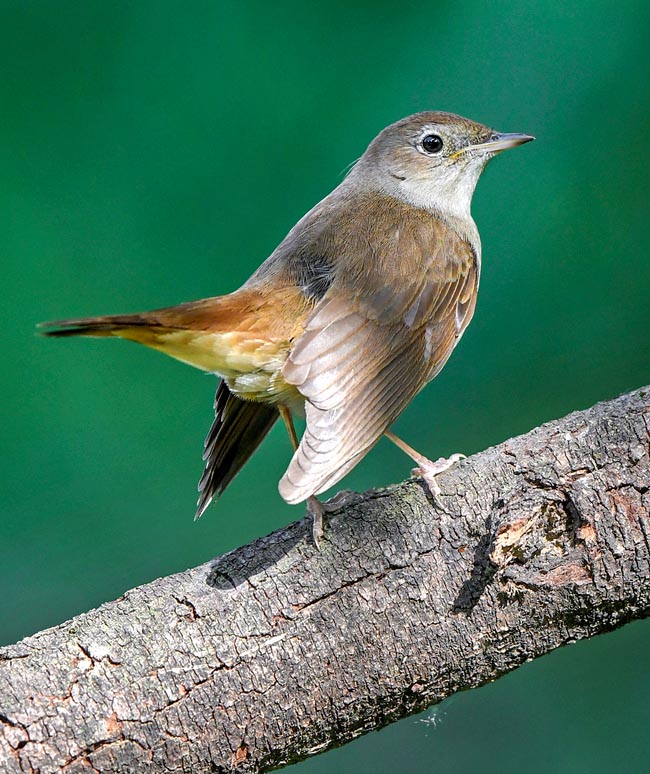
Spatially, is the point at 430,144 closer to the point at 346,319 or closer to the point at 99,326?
the point at 346,319

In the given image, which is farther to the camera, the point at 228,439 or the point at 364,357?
the point at 228,439

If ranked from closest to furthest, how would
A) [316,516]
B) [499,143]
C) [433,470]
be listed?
1. [316,516]
2. [433,470]
3. [499,143]

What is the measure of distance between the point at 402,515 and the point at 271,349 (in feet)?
2.16

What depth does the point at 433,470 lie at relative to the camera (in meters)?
2.40

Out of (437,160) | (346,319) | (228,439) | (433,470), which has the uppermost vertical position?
(437,160)

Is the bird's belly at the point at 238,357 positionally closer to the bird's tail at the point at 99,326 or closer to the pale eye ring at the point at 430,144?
the bird's tail at the point at 99,326

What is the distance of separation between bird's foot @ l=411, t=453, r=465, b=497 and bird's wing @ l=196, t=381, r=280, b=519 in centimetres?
67

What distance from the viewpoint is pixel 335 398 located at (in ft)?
8.14

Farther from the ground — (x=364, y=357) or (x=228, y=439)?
(x=364, y=357)

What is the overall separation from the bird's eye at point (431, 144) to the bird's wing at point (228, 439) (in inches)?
48.7

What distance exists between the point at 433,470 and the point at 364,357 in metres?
0.42

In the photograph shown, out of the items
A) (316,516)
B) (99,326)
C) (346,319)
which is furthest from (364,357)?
(99,326)

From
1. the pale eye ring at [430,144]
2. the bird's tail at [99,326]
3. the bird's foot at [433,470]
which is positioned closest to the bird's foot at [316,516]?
the bird's foot at [433,470]

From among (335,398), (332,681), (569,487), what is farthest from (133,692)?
(569,487)
